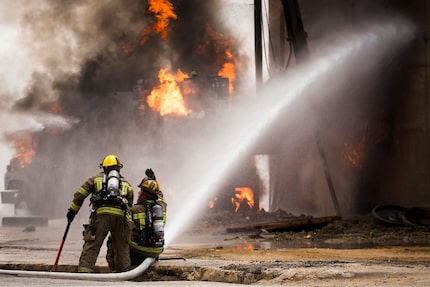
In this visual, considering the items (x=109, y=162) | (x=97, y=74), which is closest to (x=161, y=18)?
(x=97, y=74)

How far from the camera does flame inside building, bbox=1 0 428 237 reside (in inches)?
853

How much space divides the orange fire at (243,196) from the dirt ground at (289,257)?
28.3 feet

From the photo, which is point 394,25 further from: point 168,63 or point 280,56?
point 168,63

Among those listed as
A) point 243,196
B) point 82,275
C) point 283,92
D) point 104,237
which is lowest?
point 82,275

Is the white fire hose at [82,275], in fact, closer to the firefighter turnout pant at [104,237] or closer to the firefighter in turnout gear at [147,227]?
the firefighter turnout pant at [104,237]

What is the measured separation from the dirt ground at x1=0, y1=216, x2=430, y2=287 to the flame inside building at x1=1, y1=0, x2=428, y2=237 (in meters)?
4.28

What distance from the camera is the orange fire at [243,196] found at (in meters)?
26.8

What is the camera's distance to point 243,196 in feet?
89.5

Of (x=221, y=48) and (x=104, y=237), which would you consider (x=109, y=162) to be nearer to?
(x=104, y=237)

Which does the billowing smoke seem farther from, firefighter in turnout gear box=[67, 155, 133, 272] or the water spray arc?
firefighter in turnout gear box=[67, 155, 133, 272]

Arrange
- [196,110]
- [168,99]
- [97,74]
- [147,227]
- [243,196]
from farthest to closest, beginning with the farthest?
[97,74] → [168,99] → [196,110] → [243,196] → [147,227]

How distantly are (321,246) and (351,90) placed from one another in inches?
373

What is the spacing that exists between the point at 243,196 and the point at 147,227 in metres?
17.6

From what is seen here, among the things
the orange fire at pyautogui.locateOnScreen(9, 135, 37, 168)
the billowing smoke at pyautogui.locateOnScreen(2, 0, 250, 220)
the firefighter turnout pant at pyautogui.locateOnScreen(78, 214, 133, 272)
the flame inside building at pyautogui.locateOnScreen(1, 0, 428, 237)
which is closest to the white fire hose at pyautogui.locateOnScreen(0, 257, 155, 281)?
the firefighter turnout pant at pyautogui.locateOnScreen(78, 214, 133, 272)
